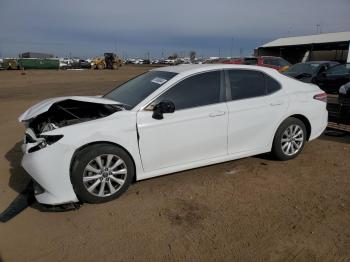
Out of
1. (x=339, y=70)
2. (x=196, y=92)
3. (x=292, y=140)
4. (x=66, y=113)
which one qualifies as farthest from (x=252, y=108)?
(x=339, y=70)

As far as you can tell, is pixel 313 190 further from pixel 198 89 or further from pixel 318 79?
pixel 318 79

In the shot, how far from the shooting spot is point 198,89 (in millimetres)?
4582

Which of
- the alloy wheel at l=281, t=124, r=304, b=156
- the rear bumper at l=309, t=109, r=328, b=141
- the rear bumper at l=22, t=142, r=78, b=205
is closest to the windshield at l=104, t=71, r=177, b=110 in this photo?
the rear bumper at l=22, t=142, r=78, b=205

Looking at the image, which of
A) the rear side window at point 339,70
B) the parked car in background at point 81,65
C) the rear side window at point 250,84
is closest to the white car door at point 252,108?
the rear side window at point 250,84

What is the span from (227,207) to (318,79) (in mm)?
11156

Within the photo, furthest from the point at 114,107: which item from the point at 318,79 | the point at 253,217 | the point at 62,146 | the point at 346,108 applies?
the point at 318,79

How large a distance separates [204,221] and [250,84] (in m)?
2.31

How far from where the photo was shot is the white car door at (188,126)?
4195mm

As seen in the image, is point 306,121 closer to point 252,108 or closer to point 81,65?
point 252,108

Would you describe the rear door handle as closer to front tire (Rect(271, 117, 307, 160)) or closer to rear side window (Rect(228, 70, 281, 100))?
rear side window (Rect(228, 70, 281, 100))

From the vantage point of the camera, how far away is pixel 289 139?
5340 millimetres

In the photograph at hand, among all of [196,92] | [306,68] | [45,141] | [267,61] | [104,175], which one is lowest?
[104,175]

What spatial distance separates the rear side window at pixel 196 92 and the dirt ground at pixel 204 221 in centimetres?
110

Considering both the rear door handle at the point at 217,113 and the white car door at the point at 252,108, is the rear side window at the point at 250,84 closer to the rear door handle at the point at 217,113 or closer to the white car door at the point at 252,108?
the white car door at the point at 252,108
